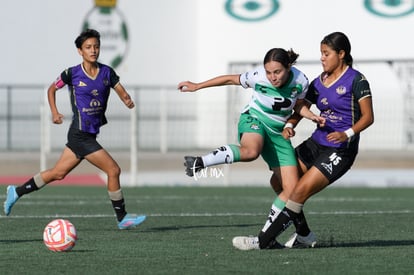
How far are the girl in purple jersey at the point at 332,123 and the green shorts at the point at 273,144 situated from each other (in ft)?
0.73

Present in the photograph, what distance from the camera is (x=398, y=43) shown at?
34312 mm

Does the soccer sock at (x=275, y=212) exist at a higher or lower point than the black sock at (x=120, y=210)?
higher

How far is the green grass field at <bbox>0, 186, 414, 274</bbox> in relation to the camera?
8.80m

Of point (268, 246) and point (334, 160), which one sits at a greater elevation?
point (334, 160)

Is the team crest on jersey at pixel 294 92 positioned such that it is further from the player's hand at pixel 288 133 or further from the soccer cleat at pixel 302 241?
the soccer cleat at pixel 302 241

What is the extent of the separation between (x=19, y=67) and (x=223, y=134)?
890 centimetres

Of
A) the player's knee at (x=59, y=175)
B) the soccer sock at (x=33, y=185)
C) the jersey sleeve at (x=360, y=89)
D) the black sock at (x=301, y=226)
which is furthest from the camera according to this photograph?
the soccer sock at (x=33, y=185)

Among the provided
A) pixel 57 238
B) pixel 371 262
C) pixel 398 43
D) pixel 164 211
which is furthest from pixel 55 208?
pixel 398 43

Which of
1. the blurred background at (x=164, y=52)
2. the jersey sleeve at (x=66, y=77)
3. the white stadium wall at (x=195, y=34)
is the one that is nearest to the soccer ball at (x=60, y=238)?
the jersey sleeve at (x=66, y=77)

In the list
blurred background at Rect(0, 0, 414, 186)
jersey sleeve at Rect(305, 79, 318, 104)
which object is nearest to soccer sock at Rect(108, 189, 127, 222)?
jersey sleeve at Rect(305, 79, 318, 104)

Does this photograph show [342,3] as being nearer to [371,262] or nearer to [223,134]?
[223,134]

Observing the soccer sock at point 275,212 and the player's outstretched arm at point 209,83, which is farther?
the player's outstretched arm at point 209,83

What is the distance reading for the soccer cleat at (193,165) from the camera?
9.84m

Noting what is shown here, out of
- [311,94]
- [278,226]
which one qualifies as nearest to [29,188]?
[278,226]
